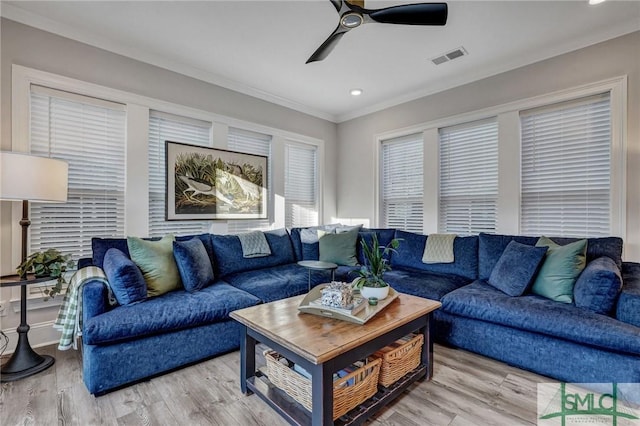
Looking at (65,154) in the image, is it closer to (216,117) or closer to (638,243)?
(216,117)

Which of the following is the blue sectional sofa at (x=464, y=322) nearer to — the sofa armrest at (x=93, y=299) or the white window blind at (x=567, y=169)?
the sofa armrest at (x=93, y=299)

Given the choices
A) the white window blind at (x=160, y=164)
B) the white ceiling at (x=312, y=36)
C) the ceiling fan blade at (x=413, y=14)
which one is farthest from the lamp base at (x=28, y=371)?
the ceiling fan blade at (x=413, y=14)

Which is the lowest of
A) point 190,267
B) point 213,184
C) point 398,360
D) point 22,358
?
point 22,358

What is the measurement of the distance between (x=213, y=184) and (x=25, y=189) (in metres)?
1.75

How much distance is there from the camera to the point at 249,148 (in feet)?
13.4

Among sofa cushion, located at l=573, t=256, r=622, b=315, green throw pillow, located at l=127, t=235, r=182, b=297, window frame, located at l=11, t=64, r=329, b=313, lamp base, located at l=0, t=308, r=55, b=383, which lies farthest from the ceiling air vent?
lamp base, located at l=0, t=308, r=55, b=383

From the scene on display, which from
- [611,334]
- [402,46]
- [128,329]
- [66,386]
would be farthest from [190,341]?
[402,46]

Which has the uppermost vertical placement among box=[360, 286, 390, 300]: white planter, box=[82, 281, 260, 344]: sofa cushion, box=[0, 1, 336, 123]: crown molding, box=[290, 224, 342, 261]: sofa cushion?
box=[0, 1, 336, 123]: crown molding

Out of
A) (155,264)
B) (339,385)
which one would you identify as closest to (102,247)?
(155,264)

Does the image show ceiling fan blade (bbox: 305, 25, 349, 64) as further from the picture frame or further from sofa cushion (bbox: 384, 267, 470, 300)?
sofa cushion (bbox: 384, 267, 470, 300)

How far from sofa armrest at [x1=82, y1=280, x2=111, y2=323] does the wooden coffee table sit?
95 cm

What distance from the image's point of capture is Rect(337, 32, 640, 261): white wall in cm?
263

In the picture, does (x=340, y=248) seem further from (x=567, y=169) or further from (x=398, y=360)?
(x=567, y=169)

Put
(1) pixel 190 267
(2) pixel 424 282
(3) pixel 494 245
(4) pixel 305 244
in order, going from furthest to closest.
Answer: (4) pixel 305 244 < (3) pixel 494 245 < (2) pixel 424 282 < (1) pixel 190 267
